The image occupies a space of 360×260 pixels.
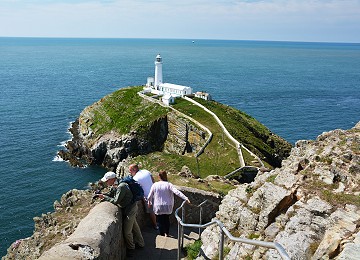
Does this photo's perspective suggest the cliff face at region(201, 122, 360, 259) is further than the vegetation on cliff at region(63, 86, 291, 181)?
No

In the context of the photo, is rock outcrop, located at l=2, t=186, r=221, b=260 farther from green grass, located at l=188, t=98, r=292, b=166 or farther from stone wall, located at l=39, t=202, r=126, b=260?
green grass, located at l=188, t=98, r=292, b=166

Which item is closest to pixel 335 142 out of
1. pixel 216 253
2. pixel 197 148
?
pixel 216 253

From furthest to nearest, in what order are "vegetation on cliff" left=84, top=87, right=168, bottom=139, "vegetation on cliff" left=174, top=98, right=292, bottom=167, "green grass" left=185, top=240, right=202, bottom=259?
"vegetation on cliff" left=84, top=87, right=168, bottom=139 < "vegetation on cliff" left=174, top=98, right=292, bottom=167 < "green grass" left=185, top=240, right=202, bottom=259

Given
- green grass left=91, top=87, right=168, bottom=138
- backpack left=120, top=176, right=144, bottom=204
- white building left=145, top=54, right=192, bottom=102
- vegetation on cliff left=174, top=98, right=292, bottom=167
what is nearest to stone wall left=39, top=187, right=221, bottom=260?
backpack left=120, top=176, right=144, bottom=204

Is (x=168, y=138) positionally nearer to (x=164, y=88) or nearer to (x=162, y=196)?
(x=164, y=88)

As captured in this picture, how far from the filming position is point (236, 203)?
11.4 metres

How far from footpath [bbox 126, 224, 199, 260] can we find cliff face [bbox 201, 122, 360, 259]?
1.33 metres

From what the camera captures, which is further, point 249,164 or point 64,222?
point 249,164

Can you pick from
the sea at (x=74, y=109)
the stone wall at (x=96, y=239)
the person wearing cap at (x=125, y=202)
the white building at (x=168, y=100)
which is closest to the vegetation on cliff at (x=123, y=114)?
the white building at (x=168, y=100)

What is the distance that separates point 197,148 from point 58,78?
9886 centimetres

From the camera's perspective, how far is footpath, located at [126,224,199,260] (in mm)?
11320

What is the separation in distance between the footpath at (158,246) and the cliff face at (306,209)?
133 cm

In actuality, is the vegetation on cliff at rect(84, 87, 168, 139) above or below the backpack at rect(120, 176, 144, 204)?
below

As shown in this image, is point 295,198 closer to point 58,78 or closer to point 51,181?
point 51,181
